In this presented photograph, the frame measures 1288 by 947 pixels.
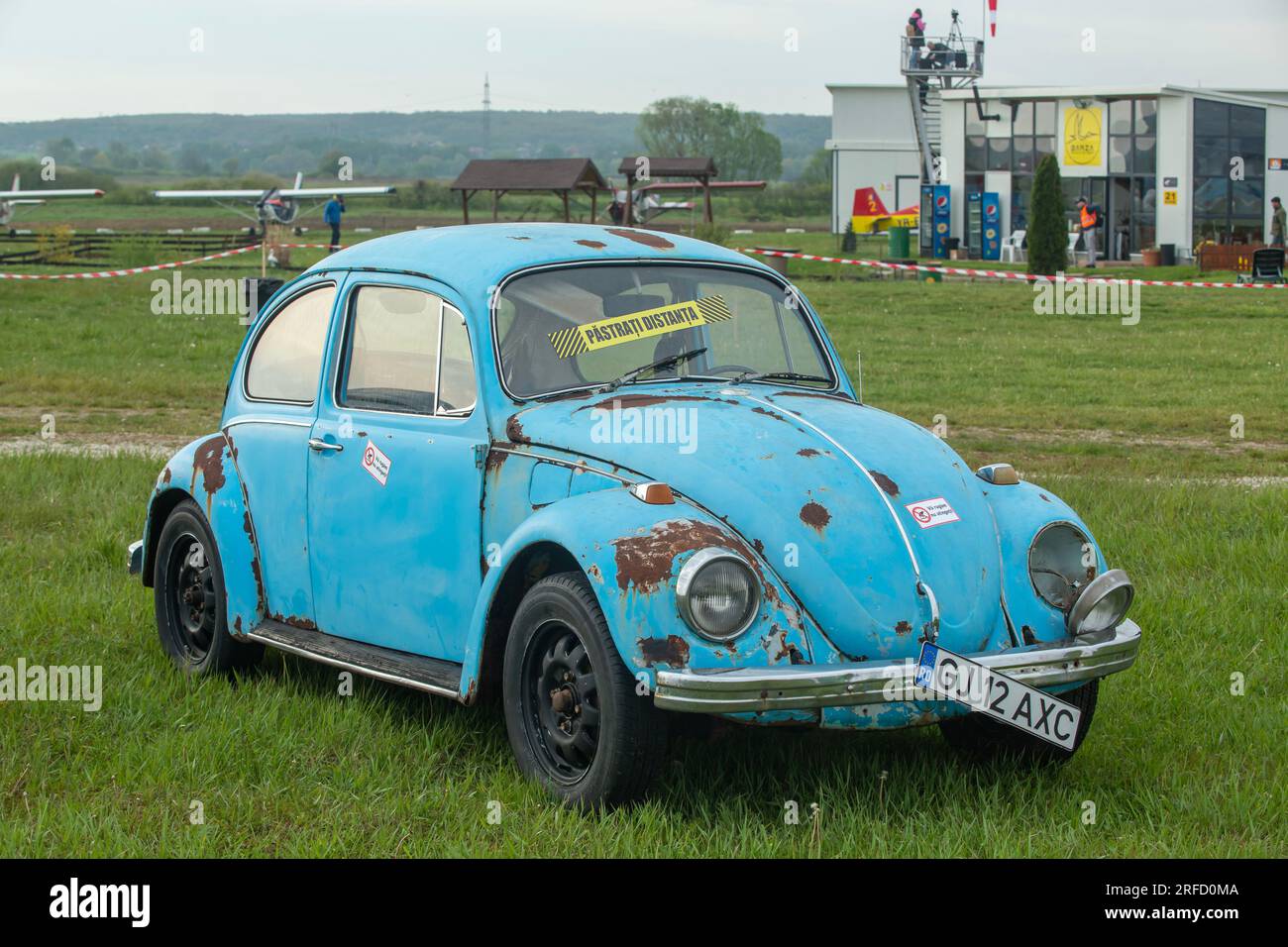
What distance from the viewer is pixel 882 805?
474 cm

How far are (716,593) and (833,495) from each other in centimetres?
55

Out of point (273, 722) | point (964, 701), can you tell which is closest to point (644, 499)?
point (964, 701)

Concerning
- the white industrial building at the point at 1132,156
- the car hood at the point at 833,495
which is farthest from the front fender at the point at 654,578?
the white industrial building at the point at 1132,156

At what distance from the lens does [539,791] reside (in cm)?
479

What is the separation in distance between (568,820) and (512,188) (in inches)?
1442

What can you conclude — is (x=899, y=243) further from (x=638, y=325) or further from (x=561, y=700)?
(x=561, y=700)

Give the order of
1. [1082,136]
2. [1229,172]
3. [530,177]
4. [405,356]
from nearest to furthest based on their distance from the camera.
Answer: [405,356], [530,177], [1229,172], [1082,136]

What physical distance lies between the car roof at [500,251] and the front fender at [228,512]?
35.4 inches

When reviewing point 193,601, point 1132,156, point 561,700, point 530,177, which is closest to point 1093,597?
point 561,700

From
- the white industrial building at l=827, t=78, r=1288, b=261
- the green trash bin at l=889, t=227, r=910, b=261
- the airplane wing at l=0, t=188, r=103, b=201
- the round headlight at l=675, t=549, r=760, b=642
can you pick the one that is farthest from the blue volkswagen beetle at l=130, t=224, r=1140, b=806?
the airplane wing at l=0, t=188, r=103, b=201

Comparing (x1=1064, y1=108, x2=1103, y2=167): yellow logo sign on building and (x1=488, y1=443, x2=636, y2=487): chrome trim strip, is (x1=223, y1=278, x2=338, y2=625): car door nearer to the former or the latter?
(x1=488, y1=443, x2=636, y2=487): chrome trim strip
